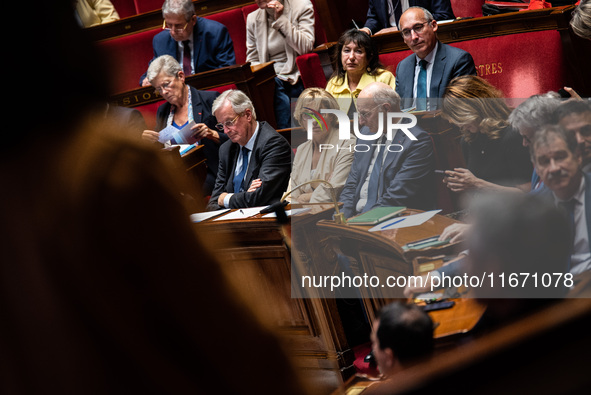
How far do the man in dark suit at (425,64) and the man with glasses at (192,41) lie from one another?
1306 mm

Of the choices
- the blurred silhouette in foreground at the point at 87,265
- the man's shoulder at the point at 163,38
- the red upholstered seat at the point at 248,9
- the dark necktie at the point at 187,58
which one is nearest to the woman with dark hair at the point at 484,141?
the blurred silhouette in foreground at the point at 87,265

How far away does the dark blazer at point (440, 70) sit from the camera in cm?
281

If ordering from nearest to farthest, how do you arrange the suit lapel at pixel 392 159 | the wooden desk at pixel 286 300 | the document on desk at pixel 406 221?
the document on desk at pixel 406 221
the suit lapel at pixel 392 159
the wooden desk at pixel 286 300

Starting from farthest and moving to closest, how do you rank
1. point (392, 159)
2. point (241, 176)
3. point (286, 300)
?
point (241, 176) < point (286, 300) < point (392, 159)

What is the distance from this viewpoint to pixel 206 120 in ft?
11.1

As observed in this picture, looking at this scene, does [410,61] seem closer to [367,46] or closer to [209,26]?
[367,46]

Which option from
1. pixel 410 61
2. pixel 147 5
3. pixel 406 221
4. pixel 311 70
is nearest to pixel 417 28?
pixel 410 61

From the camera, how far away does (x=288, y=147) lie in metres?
2.93

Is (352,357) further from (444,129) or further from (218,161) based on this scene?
(218,161)

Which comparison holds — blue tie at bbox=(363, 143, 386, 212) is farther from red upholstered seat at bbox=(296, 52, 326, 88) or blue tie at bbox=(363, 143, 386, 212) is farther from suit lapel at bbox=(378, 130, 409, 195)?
red upholstered seat at bbox=(296, 52, 326, 88)

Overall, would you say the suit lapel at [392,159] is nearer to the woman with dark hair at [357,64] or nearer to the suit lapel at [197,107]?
the woman with dark hair at [357,64]

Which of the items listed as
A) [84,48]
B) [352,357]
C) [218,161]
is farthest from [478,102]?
[84,48]

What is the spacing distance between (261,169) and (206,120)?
0.69 meters

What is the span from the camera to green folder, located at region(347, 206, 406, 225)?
Result: 1752 millimetres
